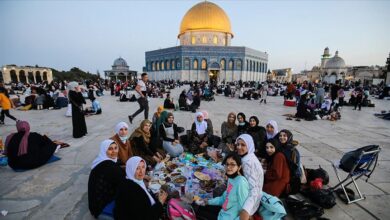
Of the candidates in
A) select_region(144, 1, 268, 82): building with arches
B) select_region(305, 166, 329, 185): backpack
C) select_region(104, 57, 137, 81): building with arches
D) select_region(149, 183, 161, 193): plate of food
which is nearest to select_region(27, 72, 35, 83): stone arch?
select_region(104, 57, 137, 81): building with arches

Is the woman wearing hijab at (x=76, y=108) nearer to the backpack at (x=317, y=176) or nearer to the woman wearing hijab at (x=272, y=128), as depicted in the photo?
the woman wearing hijab at (x=272, y=128)

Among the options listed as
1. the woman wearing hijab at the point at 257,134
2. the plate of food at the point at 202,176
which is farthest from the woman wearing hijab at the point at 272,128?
the plate of food at the point at 202,176

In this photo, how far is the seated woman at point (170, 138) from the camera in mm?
3907

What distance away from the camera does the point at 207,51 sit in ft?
108

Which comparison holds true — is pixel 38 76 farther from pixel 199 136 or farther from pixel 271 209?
pixel 271 209

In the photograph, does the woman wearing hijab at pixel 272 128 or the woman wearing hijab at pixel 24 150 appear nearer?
the woman wearing hijab at pixel 24 150

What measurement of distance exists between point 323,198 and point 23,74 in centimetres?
5685

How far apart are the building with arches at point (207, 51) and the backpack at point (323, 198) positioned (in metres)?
31.8

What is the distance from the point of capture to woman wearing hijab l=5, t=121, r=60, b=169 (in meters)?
3.14

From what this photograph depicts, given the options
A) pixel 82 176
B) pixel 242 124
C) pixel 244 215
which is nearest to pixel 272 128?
pixel 242 124

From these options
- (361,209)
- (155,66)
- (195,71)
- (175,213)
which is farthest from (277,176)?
(155,66)

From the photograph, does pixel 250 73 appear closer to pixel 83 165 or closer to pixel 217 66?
pixel 217 66

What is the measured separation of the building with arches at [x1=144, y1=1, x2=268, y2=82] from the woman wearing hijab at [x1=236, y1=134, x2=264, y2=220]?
A: 31.9 meters

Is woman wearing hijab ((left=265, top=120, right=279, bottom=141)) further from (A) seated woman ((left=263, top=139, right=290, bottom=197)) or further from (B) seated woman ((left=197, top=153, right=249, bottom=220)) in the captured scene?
(B) seated woman ((left=197, top=153, right=249, bottom=220))
